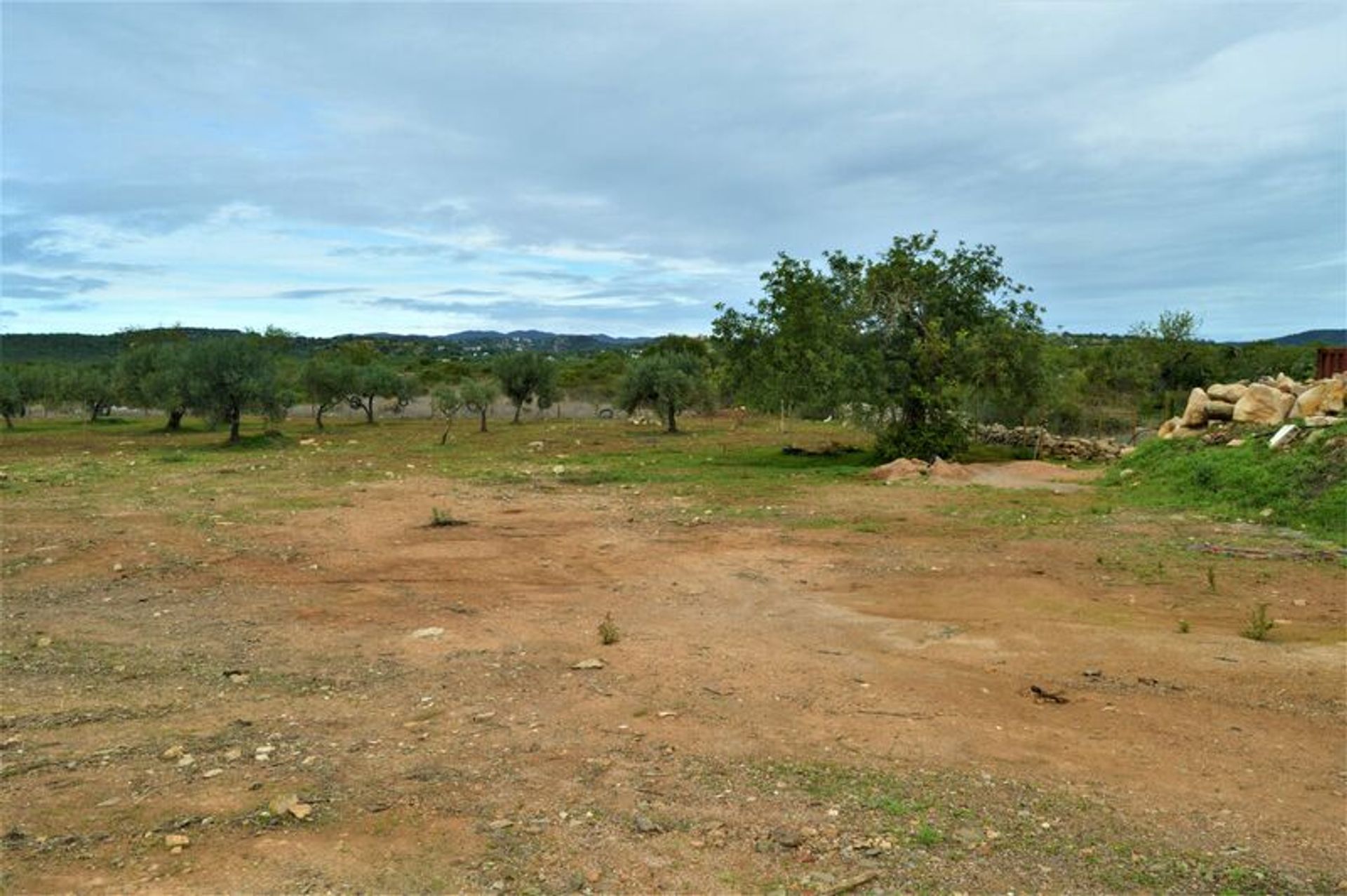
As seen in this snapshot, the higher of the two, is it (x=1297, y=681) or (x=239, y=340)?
(x=239, y=340)

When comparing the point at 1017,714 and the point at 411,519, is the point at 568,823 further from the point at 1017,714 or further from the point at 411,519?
the point at 411,519

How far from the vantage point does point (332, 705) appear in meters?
6.15

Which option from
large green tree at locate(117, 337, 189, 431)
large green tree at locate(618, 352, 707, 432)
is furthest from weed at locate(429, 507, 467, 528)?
large green tree at locate(618, 352, 707, 432)

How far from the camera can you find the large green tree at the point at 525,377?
1874 inches

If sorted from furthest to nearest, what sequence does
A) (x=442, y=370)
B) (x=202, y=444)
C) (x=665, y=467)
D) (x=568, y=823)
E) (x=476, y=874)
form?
(x=442, y=370)
(x=202, y=444)
(x=665, y=467)
(x=568, y=823)
(x=476, y=874)

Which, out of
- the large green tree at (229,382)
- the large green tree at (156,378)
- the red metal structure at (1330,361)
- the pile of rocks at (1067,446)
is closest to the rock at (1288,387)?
the red metal structure at (1330,361)

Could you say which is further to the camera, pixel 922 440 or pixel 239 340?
pixel 239 340

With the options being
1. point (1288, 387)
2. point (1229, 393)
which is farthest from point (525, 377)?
point (1288, 387)

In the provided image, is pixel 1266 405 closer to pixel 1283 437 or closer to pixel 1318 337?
pixel 1283 437

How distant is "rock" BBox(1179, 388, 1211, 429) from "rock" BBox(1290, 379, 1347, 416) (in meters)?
2.31

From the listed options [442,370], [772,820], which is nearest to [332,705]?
[772,820]

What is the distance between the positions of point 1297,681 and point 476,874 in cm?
619

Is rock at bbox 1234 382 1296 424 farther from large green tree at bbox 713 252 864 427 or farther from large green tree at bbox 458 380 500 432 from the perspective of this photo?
large green tree at bbox 458 380 500 432

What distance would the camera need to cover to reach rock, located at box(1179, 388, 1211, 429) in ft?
66.7
